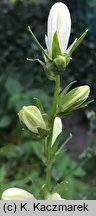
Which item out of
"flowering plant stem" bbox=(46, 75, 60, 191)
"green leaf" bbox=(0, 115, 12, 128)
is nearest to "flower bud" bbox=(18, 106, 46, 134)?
"flowering plant stem" bbox=(46, 75, 60, 191)

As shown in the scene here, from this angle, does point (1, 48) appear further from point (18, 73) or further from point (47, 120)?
point (47, 120)

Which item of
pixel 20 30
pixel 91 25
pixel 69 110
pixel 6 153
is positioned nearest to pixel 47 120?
pixel 69 110

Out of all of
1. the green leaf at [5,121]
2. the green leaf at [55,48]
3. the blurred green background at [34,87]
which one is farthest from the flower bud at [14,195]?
the green leaf at [5,121]

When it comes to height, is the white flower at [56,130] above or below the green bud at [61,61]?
below

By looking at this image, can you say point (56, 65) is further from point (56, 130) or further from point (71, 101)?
point (56, 130)

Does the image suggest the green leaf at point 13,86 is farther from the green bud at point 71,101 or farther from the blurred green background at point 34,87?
the green bud at point 71,101

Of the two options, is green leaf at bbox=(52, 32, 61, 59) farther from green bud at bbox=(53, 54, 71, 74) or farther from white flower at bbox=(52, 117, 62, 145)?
white flower at bbox=(52, 117, 62, 145)
